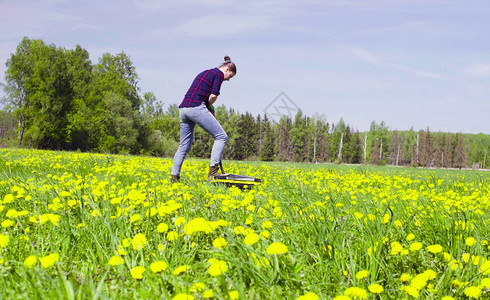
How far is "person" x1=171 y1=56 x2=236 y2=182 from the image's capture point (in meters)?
5.62

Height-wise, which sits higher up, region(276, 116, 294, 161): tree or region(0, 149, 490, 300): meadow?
region(276, 116, 294, 161): tree

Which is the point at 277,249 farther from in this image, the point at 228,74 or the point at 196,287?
the point at 228,74

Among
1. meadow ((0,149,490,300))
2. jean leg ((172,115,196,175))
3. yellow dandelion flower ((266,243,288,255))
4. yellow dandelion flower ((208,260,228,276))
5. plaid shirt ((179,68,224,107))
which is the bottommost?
meadow ((0,149,490,300))

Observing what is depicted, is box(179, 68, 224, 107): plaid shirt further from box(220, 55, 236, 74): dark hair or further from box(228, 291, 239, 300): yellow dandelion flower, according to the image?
box(228, 291, 239, 300): yellow dandelion flower

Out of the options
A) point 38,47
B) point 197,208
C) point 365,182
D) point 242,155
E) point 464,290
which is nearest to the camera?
point 464,290

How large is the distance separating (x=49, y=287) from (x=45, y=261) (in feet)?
0.49

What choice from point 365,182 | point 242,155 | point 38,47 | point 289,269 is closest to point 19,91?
point 38,47

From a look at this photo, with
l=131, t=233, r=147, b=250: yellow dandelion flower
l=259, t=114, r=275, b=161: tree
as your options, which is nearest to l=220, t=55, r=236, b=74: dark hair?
l=131, t=233, r=147, b=250: yellow dandelion flower

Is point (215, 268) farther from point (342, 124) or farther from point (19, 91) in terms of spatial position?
point (342, 124)

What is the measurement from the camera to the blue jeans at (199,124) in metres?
5.61

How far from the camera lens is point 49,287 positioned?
4.40ft

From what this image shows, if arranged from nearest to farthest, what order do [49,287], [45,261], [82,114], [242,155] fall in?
[49,287] → [45,261] → [82,114] → [242,155]

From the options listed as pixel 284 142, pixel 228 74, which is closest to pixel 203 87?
pixel 228 74

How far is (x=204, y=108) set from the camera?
5.65 metres
